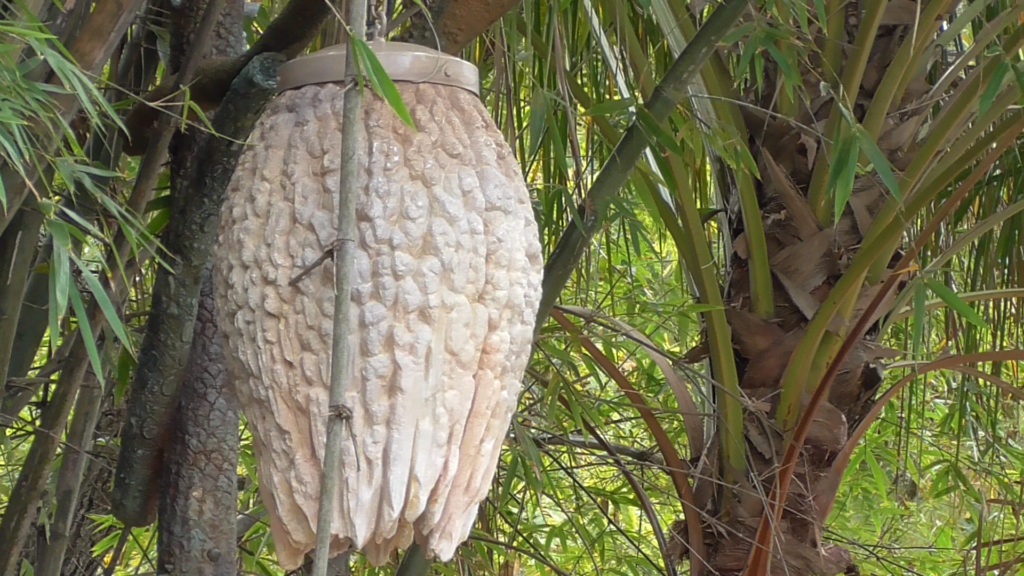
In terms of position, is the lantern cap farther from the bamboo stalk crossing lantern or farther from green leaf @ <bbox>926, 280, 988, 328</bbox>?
green leaf @ <bbox>926, 280, 988, 328</bbox>

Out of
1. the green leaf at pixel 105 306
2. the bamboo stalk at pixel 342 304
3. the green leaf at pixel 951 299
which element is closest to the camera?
the bamboo stalk at pixel 342 304

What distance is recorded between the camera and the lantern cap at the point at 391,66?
451 millimetres

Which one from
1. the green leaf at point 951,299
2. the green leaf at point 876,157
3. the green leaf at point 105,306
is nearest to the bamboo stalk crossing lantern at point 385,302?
the green leaf at point 105,306

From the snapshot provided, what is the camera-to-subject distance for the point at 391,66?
45cm

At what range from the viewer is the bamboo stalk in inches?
15.1

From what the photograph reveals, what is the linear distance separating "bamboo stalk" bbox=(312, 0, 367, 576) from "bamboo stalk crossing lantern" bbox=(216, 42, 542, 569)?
3cm

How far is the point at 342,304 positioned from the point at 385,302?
0.05 metres

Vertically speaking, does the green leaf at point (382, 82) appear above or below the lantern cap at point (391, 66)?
below

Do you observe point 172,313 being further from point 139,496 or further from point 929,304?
point 929,304

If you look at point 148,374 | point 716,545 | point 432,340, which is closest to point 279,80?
point 432,340

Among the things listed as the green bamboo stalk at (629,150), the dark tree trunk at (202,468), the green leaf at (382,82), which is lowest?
the dark tree trunk at (202,468)

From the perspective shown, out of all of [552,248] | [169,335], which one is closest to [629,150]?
[169,335]

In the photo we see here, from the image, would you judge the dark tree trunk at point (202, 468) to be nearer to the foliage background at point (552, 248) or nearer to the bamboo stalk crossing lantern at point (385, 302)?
the foliage background at point (552, 248)

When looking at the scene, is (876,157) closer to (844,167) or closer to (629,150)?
(844,167)
